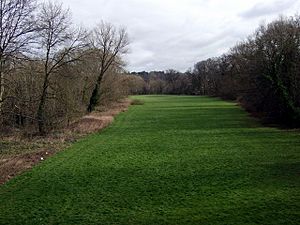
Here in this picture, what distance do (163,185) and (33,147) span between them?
1181cm

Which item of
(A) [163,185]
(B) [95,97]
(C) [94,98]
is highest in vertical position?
(B) [95,97]

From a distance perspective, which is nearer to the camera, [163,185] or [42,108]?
[163,185]

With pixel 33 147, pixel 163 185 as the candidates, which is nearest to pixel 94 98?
pixel 33 147

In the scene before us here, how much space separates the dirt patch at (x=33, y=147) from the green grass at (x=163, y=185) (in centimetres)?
73

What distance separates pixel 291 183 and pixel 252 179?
1414 mm

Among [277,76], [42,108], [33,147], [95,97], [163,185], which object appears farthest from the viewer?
[95,97]

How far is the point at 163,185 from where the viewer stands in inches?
559

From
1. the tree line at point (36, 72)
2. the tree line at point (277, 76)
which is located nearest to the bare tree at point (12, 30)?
the tree line at point (36, 72)

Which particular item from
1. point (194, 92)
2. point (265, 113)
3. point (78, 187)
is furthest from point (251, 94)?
point (194, 92)

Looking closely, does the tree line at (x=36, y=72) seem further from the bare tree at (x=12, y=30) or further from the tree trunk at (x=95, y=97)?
the tree trunk at (x=95, y=97)

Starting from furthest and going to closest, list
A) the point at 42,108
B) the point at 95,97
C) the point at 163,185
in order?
1. the point at 95,97
2. the point at 42,108
3. the point at 163,185

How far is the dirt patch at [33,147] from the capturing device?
698 inches

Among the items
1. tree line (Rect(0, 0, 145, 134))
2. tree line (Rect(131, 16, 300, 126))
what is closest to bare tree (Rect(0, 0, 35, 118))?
tree line (Rect(0, 0, 145, 134))

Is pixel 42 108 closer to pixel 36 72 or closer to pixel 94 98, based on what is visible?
pixel 36 72
